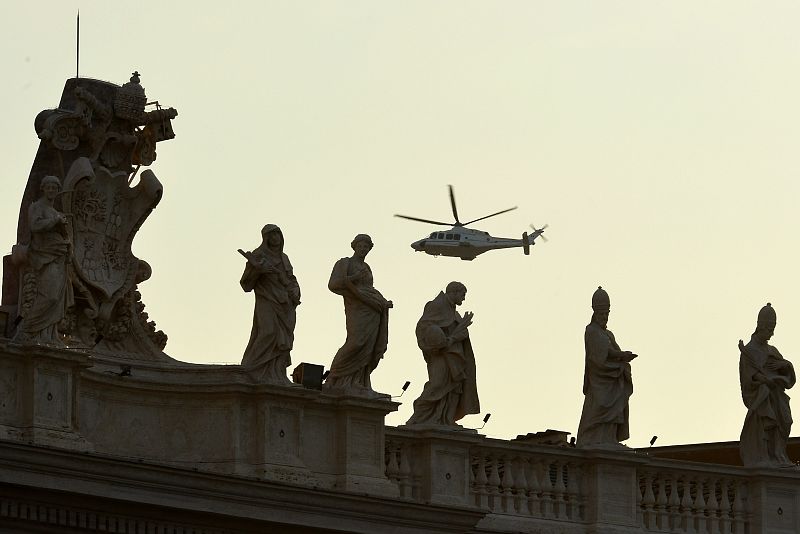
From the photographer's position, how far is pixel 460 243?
96.1m

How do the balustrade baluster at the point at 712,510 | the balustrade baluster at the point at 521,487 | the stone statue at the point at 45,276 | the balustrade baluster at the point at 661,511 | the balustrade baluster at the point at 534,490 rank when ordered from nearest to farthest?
the stone statue at the point at 45,276 → the balustrade baluster at the point at 521,487 → the balustrade baluster at the point at 534,490 → the balustrade baluster at the point at 661,511 → the balustrade baluster at the point at 712,510

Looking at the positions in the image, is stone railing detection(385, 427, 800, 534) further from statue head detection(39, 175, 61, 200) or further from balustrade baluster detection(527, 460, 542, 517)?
statue head detection(39, 175, 61, 200)

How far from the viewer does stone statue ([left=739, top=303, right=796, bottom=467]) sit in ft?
161

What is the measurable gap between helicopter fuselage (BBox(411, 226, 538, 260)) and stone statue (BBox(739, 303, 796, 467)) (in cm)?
4426

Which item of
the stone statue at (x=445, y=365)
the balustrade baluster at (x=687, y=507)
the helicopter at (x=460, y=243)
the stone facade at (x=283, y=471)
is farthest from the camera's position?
the helicopter at (x=460, y=243)

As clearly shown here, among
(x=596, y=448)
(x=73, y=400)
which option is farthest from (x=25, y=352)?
(x=596, y=448)

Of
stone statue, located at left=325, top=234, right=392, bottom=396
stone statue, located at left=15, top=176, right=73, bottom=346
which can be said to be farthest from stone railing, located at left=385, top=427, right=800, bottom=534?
stone statue, located at left=15, top=176, right=73, bottom=346

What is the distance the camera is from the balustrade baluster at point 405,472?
150ft

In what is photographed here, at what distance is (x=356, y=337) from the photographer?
45.5 meters

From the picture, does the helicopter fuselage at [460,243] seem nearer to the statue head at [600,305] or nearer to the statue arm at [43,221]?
the statue head at [600,305]

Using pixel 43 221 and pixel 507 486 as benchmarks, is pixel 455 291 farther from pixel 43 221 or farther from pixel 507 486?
pixel 43 221

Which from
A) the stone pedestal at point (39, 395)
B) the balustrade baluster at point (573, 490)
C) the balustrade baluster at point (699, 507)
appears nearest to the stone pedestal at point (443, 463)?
the balustrade baluster at point (573, 490)

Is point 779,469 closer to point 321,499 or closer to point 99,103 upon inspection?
point 321,499

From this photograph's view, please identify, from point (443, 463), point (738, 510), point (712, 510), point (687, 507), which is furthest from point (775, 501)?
point (443, 463)
